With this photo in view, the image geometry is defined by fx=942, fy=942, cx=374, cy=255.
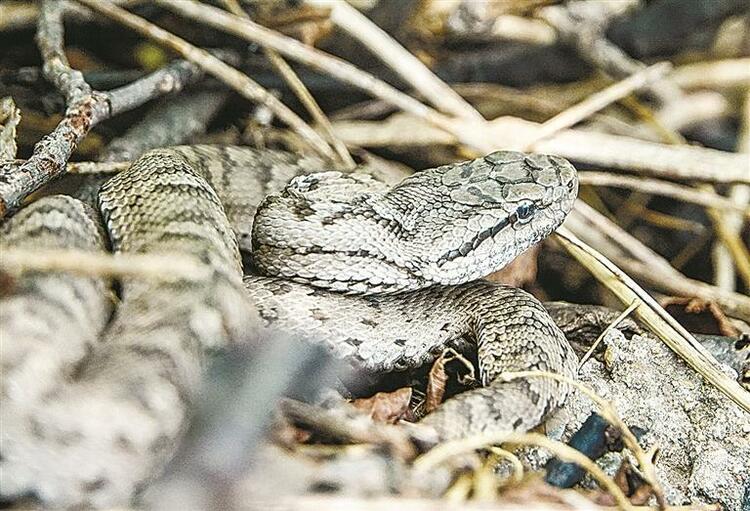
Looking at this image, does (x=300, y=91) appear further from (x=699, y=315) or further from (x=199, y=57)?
(x=699, y=315)

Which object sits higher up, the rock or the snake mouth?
the snake mouth

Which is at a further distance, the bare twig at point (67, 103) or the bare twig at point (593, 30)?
the bare twig at point (593, 30)

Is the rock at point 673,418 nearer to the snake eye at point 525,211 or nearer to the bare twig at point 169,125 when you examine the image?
the snake eye at point 525,211

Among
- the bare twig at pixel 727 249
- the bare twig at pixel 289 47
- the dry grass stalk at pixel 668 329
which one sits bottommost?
the bare twig at pixel 727 249

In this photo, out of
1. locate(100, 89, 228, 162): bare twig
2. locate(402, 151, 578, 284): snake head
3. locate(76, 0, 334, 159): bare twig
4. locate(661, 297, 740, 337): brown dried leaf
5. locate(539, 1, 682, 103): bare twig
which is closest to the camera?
locate(402, 151, 578, 284): snake head

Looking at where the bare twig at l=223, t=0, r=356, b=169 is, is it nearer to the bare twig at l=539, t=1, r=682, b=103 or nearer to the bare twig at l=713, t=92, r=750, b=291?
the bare twig at l=539, t=1, r=682, b=103

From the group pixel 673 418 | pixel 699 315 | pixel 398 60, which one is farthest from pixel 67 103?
pixel 699 315

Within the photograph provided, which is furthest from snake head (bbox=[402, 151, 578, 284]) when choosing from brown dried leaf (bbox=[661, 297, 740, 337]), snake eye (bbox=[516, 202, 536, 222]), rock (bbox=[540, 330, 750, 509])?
brown dried leaf (bbox=[661, 297, 740, 337])

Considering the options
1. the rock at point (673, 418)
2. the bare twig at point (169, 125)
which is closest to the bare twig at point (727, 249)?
the rock at point (673, 418)
